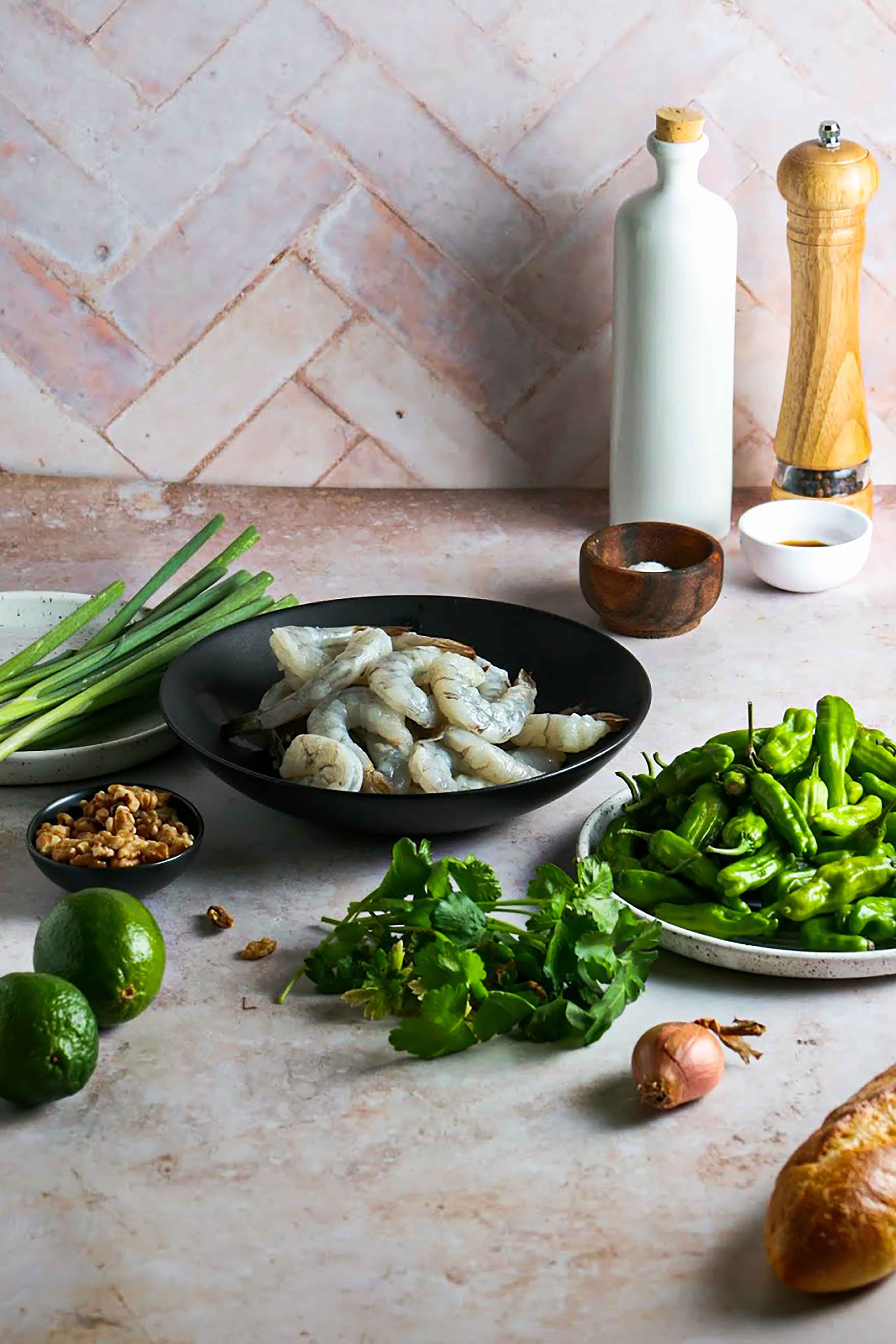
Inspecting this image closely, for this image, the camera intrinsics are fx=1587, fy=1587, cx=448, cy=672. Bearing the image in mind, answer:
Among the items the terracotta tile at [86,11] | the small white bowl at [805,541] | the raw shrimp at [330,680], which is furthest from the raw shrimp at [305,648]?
the terracotta tile at [86,11]

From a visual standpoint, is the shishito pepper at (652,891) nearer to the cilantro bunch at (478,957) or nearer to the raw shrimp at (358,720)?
the cilantro bunch at (478,957)

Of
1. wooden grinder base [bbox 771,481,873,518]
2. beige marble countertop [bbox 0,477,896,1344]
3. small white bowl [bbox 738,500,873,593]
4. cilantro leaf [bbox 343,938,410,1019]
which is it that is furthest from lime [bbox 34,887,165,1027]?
wooden grinder base [bbox 771,481,873,518]

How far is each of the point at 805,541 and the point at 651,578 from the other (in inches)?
12.4

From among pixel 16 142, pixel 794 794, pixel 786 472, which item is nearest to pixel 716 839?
pixel 794 794

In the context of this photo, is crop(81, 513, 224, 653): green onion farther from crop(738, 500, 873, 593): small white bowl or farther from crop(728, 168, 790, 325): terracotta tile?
crop(728, 168, 790, 325): terracotta tile

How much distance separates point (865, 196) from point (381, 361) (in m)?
0.68

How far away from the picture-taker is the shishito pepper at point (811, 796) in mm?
1312

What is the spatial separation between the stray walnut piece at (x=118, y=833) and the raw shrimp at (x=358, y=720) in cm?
15

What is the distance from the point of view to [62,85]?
2.10 metres

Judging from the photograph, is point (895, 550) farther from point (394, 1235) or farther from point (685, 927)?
point (394, 1235)

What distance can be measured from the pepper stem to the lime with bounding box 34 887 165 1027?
0.41 m

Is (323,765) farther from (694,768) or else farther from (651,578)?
(651,578)

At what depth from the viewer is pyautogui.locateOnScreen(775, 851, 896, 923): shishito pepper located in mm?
1229

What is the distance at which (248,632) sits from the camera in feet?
5.27
